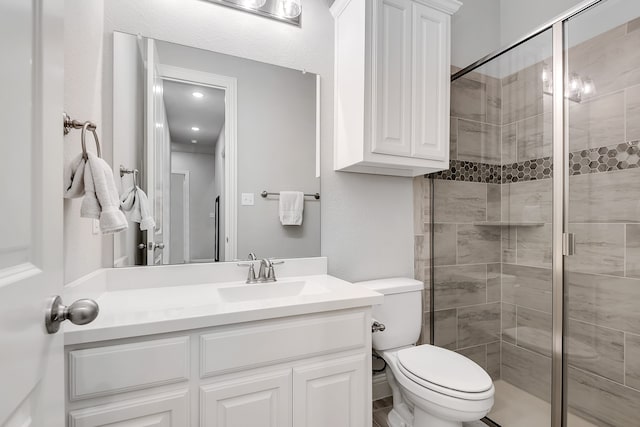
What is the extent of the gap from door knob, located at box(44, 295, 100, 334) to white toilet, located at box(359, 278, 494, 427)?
4.18 ft

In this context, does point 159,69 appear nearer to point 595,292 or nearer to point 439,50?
point 439,50

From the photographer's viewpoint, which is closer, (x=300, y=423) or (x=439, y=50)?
(x=300, y=423)

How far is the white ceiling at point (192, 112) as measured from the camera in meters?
1.46

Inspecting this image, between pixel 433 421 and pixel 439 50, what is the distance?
1.87 meters

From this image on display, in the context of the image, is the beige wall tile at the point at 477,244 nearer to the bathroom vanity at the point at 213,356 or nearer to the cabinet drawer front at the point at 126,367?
the bathroom vanity at the point at 213,356

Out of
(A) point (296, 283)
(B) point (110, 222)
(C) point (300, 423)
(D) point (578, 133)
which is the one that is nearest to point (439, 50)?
(D) point (578, 133)

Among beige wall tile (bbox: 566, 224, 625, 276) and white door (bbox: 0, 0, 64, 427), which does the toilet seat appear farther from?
white door (bbox: 0, 0, 64, 427)

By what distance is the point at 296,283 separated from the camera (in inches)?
59.7

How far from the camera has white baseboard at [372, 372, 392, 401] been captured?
1.90m

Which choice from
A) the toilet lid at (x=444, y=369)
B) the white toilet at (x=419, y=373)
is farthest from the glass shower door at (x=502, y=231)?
the toilet lid at (x=444, y=369)

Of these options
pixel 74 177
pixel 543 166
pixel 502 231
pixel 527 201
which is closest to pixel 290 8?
pixel 74 177

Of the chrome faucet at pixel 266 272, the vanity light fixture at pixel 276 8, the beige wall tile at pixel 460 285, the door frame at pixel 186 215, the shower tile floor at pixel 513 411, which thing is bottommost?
the shower tile floor at pixel 513 411

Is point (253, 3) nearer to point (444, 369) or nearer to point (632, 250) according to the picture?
point (444, 369)

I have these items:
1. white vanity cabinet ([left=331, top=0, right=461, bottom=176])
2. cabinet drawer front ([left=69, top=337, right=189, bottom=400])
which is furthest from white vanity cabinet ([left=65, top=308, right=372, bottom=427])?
white vanity cabinet ([left=331, top=0, right=461, bottom=176])
